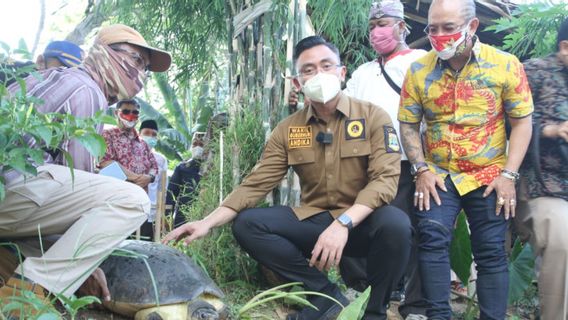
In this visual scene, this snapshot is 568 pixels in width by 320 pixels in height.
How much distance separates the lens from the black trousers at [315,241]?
2838 mm

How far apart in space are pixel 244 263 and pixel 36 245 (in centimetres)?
121

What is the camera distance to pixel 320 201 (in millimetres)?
3209

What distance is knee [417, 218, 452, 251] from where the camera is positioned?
9.35ft

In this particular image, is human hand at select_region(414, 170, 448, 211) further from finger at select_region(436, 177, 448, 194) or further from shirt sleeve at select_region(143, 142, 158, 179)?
shirt sleeve at select_region(143, 142, 158, 179)

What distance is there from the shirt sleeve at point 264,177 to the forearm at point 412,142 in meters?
0.65

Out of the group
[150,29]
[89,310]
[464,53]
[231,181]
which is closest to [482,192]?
[464,53]

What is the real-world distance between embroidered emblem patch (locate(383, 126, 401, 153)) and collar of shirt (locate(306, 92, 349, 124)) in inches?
9.2

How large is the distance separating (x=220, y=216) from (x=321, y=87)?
0.86m

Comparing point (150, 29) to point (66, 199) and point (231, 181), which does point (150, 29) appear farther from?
point (66, 199)

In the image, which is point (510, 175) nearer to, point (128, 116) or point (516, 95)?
point (516, 95)

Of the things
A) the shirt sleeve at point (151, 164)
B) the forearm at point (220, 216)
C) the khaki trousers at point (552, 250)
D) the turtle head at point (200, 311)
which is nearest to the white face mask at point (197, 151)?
the shirt sleeve at point (151, 164)

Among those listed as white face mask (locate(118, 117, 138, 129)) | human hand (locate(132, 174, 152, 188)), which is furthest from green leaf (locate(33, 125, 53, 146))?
white face mask (locate(118, 117, 138, 129))

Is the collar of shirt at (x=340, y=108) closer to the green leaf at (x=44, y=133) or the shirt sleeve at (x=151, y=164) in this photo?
the green leaf at (x=44, y=133)

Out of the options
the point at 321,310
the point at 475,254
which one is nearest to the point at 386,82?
the point at 475,254
